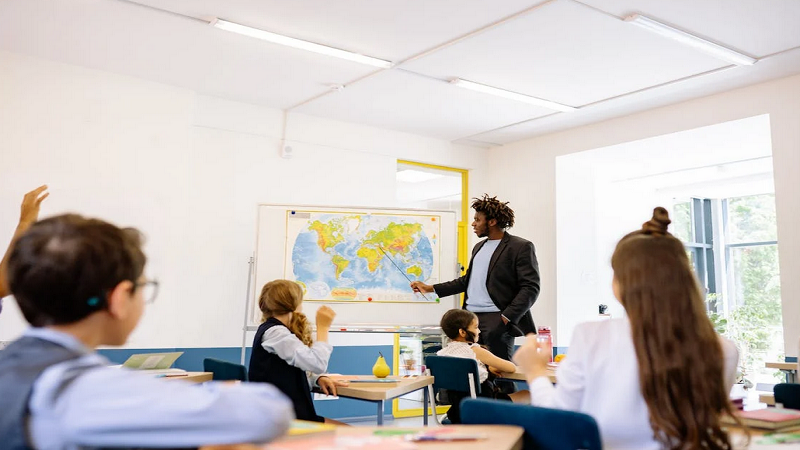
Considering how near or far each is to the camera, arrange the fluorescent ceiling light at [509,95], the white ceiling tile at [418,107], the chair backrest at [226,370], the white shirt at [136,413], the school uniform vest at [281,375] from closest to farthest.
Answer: the white shirt at [136,413], the chair backrest at [226,370], the school uniform vest at [281,375], the fluorescent ceiling light at [509,95], the white ceiling tile at [418,107]

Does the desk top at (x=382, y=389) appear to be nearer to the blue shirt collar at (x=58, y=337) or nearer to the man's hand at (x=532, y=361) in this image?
the man's hand at (x=532, y=361)

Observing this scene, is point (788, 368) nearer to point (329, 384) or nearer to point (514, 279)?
point (514, 279)

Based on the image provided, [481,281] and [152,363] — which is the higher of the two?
[481,281]

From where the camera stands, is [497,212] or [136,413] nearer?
[136,413]

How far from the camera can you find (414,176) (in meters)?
6.92

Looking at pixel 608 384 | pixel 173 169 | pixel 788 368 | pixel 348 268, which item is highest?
pixel 173 169

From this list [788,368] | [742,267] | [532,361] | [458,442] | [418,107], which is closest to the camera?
[458,442]

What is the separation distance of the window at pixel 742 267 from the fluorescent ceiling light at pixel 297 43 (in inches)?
218

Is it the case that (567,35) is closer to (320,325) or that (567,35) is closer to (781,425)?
(320,325)

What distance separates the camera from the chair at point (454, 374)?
10.2ft

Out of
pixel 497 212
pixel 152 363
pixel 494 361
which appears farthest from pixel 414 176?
pixel 152 363

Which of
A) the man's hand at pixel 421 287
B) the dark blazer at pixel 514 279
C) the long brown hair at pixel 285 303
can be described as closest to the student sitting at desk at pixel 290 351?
the long brown hair at pixel 285 303

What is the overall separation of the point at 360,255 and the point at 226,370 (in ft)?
7.99

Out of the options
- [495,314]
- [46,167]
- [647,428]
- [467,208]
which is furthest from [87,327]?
[467,208]
